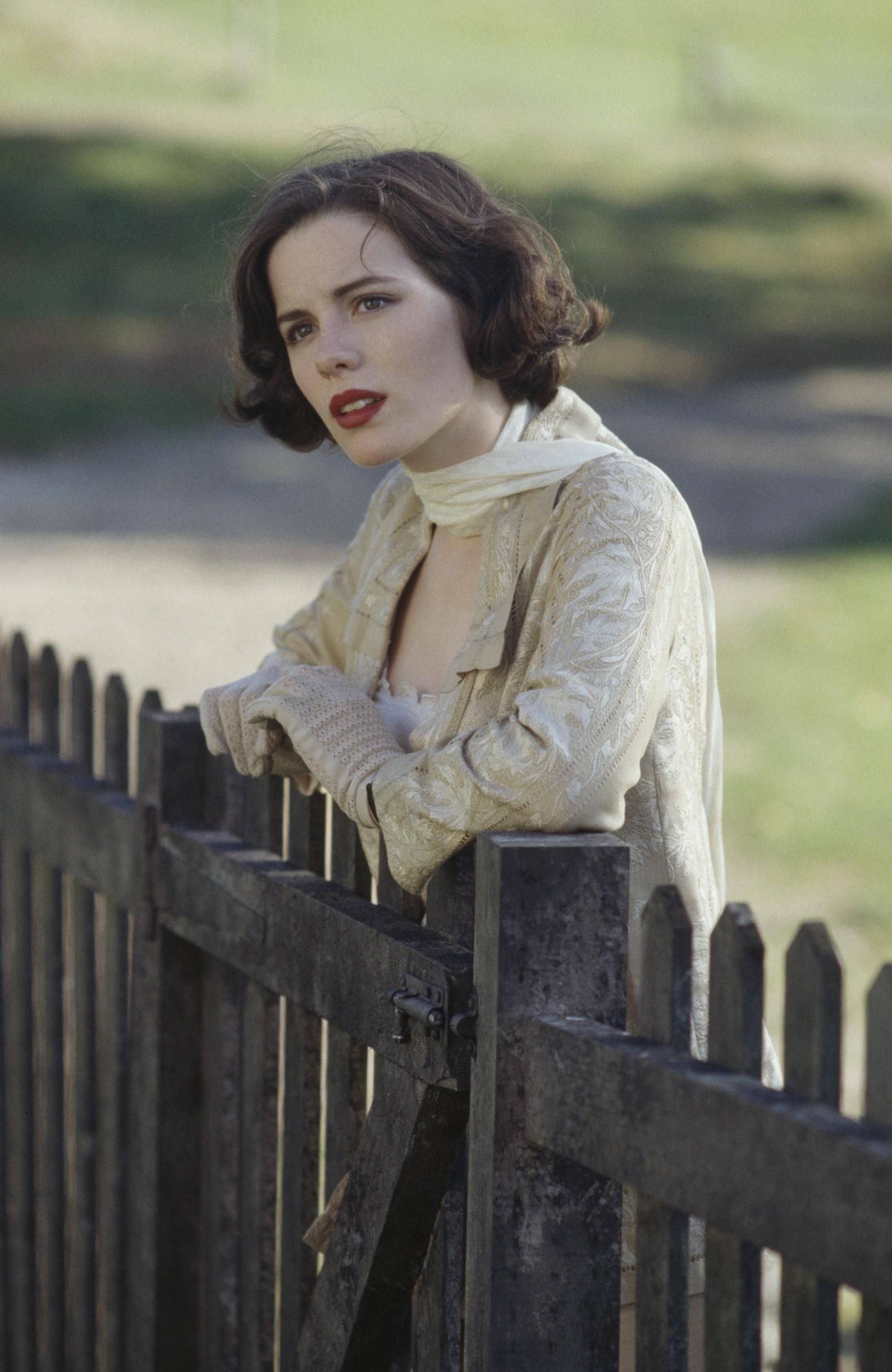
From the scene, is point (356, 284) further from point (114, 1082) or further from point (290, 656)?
point (114, 1082)

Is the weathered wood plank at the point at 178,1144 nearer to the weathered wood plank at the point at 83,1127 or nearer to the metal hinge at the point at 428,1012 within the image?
the weathered wood plank at the point at 83,1127

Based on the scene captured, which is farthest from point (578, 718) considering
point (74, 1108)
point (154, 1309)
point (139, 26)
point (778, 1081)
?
point (139, 26)

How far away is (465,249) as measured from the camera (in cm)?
206

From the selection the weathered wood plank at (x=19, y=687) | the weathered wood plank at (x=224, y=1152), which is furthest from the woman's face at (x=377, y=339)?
the weathered wood plank at (x=19, y=687)

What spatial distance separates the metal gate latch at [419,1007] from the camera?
175 centimetres

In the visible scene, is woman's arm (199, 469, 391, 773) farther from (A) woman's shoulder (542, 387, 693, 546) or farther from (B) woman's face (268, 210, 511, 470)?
(A) woman's shoulder (542, 387, 693, 546)

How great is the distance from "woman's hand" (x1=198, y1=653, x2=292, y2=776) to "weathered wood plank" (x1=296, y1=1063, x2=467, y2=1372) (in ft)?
1.50

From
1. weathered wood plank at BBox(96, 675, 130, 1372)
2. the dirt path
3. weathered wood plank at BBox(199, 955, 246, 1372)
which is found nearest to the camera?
weathered wood plank at BBox(199, 955, 246, 1372)

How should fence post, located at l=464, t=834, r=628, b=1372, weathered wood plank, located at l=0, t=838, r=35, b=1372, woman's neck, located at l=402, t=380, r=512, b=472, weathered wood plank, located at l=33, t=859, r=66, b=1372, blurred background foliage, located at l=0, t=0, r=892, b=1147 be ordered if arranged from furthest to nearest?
blurred background foliage, located at l=0, t=0, r=892, b=1147 → weathered wood plank, located at l=0, t=838, r=35, b=1372 → weathered wood plank, located at l=33, t=859, r=66, b=1372 → woman's neck, located at l=402, t=380, r=512, b=472 → fence post, located at l=464, t=834, r=628, b=1372

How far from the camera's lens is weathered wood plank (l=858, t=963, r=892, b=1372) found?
4.30ft

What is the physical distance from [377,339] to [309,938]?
74cm

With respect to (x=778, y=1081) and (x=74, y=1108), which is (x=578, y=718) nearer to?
(x=778, y=1081)

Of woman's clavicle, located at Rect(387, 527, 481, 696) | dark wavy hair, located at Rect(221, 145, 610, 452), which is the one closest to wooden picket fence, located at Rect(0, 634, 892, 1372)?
woman's clavicle, located at Rect(387, 527, 481, 696)

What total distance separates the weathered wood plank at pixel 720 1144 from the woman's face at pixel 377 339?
77 centimetres
